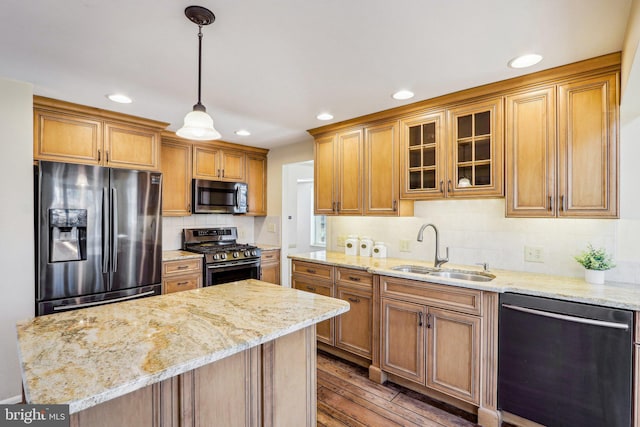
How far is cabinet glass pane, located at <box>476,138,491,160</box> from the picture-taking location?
2354mm

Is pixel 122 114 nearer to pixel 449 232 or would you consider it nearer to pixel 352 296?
pixel 352 296

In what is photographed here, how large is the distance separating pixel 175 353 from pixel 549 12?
2.14 m

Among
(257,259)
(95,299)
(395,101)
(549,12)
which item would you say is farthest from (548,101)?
(95,299)

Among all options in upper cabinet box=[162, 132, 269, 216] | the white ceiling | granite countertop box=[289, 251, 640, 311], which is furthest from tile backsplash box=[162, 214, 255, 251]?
granite countertop box=[289, 251, 640, 311]

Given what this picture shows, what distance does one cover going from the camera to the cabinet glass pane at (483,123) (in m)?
2.36

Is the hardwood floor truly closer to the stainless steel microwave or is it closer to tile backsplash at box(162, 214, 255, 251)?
the stainless steel microwave

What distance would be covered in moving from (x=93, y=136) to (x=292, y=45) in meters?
2.24

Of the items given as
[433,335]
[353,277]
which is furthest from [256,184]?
[433,335]

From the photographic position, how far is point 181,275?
342cm

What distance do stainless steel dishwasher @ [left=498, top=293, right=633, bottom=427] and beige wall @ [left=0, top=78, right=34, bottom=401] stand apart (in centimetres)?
333

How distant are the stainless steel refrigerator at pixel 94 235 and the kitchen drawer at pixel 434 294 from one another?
2227 mm

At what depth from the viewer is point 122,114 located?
2996 mm

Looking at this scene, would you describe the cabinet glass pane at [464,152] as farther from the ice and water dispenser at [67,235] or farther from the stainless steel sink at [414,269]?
the ice and water dispenser at [67,235]

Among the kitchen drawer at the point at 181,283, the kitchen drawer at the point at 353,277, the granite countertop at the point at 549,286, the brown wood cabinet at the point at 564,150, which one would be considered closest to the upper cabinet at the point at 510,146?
the brown wood cabinet at the point at 564,150
